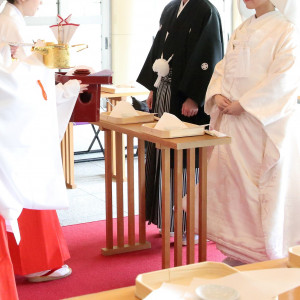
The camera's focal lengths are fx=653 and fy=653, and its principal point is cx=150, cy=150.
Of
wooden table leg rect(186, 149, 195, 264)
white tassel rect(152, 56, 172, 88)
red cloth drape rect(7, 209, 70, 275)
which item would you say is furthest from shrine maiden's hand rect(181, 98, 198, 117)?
red cloth drape rect(7, 209, 70, 275)

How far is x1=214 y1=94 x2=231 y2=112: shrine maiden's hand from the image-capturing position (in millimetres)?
3350

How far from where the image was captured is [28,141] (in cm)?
248

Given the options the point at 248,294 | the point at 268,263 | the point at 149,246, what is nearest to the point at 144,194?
the point at 149,246

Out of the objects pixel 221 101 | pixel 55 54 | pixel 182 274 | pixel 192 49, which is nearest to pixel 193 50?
pixel 192 49

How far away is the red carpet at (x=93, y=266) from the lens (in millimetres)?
3324

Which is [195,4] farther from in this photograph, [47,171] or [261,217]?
[47,171]

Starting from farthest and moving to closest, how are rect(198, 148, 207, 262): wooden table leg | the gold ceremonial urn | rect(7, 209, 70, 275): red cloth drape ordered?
rect(7, 209, 70, 275): red cloth drape
rect(198, 148, 207, 262): wooden table leg
the gold ceremonial urn

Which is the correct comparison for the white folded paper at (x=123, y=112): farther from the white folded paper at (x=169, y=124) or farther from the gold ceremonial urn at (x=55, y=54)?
the gold ceremonial urn at (x=55, y=54)

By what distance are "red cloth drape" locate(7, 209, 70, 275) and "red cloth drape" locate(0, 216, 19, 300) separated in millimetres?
865

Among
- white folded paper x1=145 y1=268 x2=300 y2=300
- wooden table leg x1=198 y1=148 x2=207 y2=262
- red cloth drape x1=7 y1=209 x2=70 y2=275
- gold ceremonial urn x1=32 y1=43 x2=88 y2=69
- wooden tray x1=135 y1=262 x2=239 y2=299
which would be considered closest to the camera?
white folded paper x1=145 y1=268 x2=300 y2=300

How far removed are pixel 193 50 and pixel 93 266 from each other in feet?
4.47

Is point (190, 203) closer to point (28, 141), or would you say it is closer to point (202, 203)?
point (202, 203)

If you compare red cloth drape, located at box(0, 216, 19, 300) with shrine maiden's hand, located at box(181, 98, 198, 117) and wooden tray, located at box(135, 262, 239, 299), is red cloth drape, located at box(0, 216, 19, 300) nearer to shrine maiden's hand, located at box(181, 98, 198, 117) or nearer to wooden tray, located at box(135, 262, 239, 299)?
wooden tray, located at box(135, 262, 239, 299)

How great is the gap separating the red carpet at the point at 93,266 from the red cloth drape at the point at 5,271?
0.84 meters
